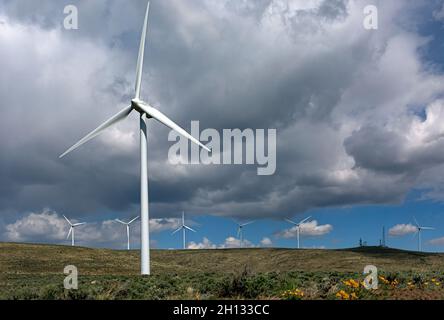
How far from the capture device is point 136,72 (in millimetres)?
48500

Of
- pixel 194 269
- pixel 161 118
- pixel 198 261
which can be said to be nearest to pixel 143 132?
pixel 161 118

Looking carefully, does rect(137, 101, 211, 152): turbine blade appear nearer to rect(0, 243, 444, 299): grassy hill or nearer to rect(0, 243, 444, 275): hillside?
rect(0, 243, 444, 299): grassy hill

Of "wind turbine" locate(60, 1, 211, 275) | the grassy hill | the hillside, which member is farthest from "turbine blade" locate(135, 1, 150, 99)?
the hillside

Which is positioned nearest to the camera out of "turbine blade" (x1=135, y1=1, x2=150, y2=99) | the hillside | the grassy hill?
the grassy hill

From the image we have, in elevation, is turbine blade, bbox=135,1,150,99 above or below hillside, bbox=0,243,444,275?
above

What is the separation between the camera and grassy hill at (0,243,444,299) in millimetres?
23109

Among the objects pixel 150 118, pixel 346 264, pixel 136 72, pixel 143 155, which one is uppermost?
pixel 136 72

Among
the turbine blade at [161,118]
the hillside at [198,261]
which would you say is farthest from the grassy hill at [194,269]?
the turbine blade at [161,118]

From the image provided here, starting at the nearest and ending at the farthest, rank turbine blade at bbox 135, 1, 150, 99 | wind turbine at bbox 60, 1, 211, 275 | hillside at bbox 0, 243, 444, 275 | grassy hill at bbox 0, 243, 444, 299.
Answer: grassy hill at bbox 0, 243, 444, 299
wind turbine at bbox 60, 1, 211, 275
turbine blade at bbox 135, 1, 150, 99
hillside at bbox 0, 243, 444, 275

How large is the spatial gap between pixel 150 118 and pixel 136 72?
4735 millimetres

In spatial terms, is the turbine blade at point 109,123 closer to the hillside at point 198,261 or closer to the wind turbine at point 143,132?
the wind turbine at point 143,132

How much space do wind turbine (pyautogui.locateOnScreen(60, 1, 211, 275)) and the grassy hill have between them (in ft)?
10.2
